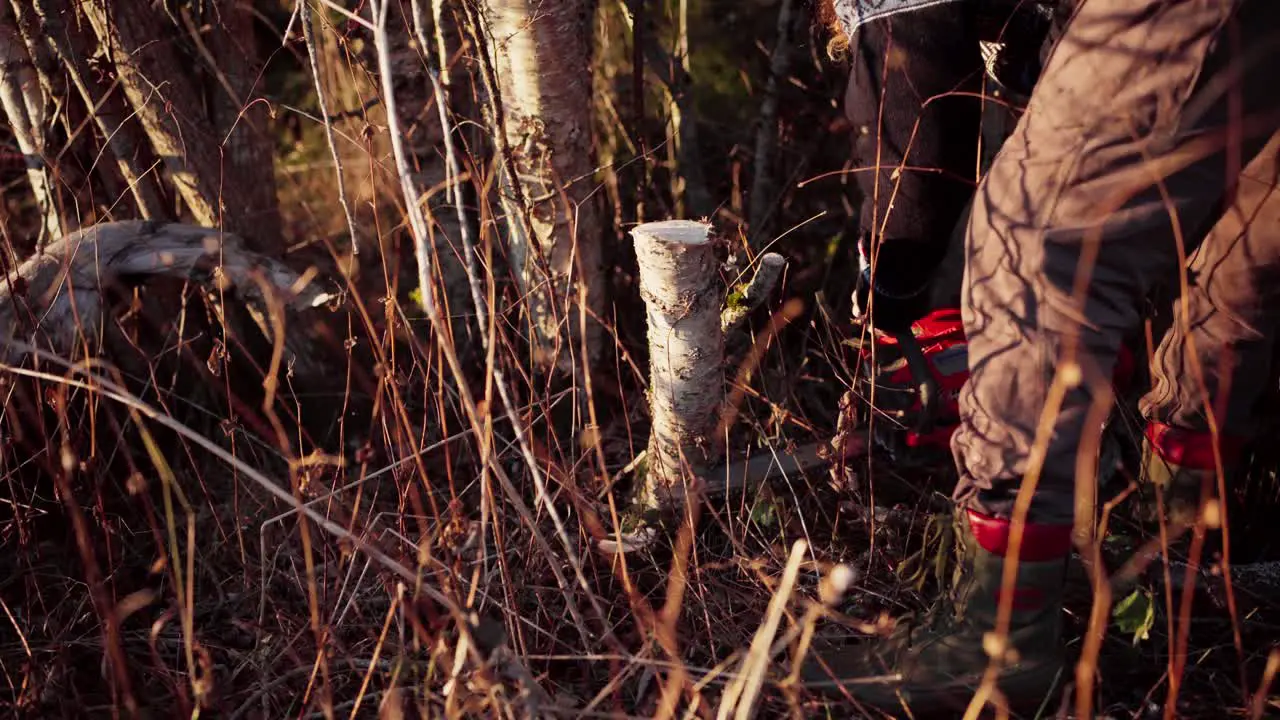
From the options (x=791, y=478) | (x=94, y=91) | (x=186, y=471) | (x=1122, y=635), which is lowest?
(x=1122, y=635)

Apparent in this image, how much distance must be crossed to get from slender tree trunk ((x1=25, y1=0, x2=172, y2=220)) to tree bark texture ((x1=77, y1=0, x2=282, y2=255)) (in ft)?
0.14

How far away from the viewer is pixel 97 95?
2656 millimetres

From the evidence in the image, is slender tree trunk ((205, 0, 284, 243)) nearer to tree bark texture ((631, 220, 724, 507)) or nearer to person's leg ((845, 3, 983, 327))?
tree bark texture ((631, 220, 724, 507))

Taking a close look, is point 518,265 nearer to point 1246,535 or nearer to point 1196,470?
point 1196,470

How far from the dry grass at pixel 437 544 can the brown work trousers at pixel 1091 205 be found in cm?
32

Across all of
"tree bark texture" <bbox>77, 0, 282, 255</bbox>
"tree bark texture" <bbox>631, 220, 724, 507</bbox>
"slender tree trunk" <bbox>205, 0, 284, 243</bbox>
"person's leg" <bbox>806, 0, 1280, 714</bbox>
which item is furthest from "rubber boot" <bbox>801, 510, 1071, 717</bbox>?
"slender tree trunk" <bbox>205, 0, 284, 243</bbox>

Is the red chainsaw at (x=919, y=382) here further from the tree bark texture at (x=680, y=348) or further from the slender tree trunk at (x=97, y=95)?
the slender tree trunk at (x=97, y=95)

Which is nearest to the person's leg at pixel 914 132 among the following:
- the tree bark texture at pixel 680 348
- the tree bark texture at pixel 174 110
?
the tree bark texture at pixel 680 348

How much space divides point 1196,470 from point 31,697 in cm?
238

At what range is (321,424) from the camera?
302 cm

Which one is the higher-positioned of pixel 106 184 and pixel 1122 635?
pixel 106 184

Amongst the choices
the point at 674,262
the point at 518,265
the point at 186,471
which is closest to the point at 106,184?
the point at 186,471

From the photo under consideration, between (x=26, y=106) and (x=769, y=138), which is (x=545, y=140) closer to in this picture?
(x=769, y=138)

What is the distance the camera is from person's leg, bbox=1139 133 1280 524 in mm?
1837
